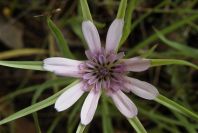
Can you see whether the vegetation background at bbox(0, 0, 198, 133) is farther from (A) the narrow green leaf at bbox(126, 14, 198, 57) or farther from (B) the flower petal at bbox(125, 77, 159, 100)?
(B) the flower petal at bbox(125, 77, 159, 100)

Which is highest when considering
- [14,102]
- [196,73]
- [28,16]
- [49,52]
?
[28,16]

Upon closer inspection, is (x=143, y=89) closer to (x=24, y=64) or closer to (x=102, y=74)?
(x=102, y=74)

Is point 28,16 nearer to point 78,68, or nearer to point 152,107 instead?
point 152,107

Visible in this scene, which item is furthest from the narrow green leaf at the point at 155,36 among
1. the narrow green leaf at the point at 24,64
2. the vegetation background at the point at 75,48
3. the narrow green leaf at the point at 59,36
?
the narrow green leaf at the point at 24,64

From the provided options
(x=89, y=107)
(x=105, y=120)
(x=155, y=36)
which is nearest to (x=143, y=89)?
(x=89, y=107)

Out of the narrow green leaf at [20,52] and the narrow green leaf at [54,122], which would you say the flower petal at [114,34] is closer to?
the narrow green leaf at [54,122]

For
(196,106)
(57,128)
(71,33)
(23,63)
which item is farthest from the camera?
(71,33)

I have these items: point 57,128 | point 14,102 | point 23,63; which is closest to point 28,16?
point 14,102
